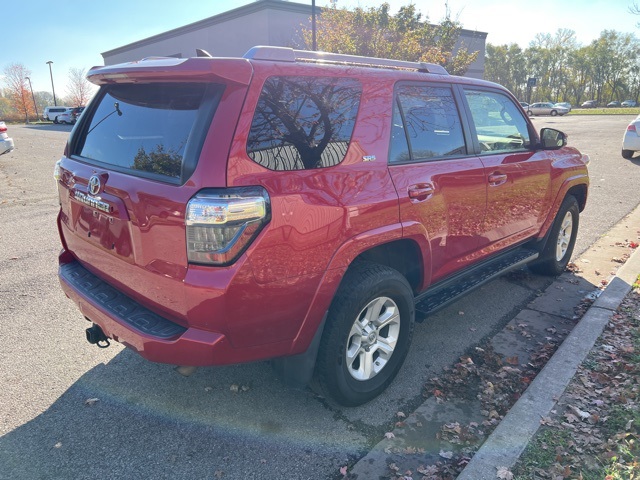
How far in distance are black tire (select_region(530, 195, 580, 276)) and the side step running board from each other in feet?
1.53

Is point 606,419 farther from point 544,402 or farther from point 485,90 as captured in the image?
point 485,90

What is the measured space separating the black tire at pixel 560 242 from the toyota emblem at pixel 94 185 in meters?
4.15

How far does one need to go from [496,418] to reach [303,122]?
2075mm

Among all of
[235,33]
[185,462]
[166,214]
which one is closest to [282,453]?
[185,462]

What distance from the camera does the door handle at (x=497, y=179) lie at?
12.1ft

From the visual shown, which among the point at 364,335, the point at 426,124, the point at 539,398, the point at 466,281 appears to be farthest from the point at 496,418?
the point at 426,124

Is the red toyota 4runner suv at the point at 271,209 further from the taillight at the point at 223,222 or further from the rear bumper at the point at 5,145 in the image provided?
the rear bumper at the point at 5,145

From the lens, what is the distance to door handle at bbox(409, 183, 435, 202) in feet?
9.62

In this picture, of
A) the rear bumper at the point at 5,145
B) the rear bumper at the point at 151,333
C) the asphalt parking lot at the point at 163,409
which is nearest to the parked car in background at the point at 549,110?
the rear bumper at the point at 5,145

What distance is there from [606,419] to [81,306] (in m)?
3.10

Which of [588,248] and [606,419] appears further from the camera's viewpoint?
[588,248]

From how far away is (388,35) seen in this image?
1734cm

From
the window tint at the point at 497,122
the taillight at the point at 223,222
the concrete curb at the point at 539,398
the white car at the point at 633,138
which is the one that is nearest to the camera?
the taillight at the point at 223,222

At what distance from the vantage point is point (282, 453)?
2.55m
